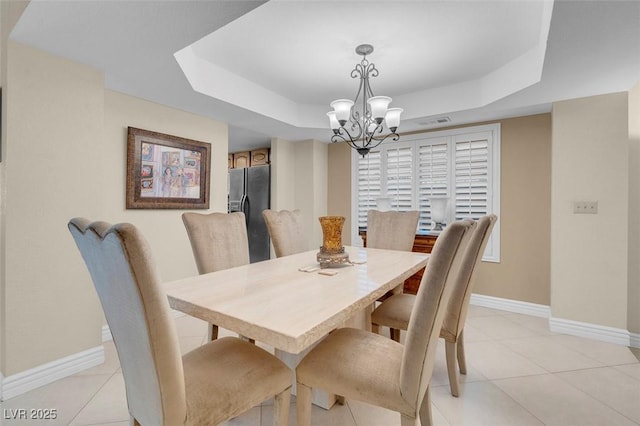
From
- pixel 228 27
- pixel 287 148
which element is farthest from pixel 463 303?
pixel 287 148

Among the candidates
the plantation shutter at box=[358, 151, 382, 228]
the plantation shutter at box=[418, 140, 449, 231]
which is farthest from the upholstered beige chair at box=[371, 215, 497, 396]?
the plantation shutter at box=[358, 151, 382, 228]

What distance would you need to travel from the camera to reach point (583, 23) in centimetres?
161

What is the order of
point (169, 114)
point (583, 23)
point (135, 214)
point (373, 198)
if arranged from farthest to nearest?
1. point (373, 198)
2. point (169, 114)
3. point (135, 214)
4. point (583, 23)

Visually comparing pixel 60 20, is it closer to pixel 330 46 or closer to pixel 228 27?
pixel 228 27

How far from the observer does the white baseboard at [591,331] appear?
2570 millimetres

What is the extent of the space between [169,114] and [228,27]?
51.1 inches

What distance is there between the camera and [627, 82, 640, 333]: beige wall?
2533 millimetres

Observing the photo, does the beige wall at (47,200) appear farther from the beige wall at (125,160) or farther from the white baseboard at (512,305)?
the white baseboard at (512,305)

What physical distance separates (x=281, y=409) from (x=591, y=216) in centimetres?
306

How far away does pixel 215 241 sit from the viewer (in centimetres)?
205

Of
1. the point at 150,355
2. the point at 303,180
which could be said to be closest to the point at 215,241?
the point at 150,355

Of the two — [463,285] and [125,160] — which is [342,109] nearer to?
[463,285]

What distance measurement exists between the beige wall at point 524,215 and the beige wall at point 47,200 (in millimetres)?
3901

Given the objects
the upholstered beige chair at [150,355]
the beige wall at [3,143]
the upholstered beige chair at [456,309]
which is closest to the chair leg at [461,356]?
the upholstered beige chair at [456,309]
